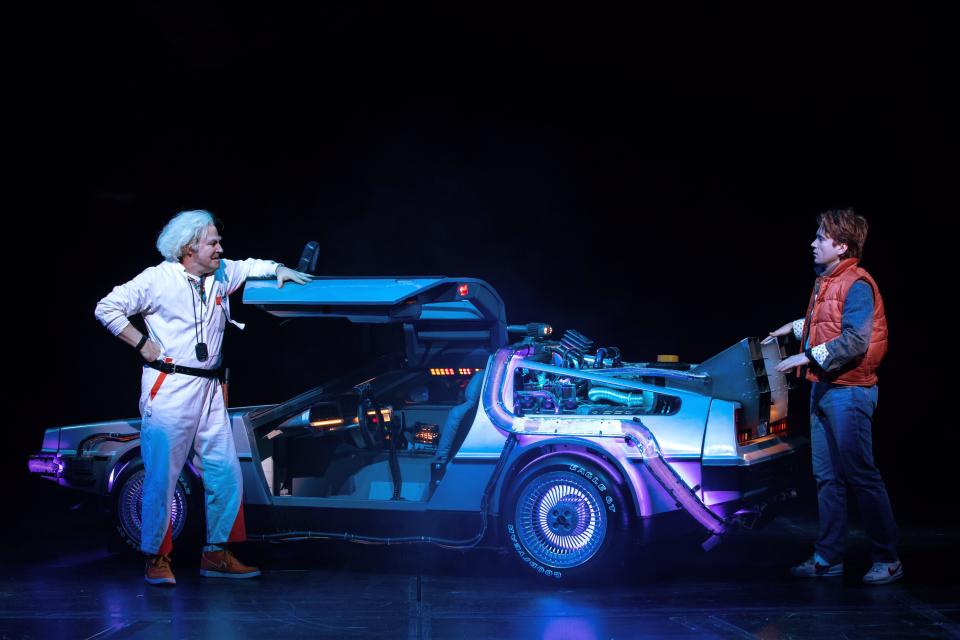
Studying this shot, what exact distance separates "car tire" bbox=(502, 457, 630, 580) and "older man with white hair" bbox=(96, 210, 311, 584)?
1.66 m

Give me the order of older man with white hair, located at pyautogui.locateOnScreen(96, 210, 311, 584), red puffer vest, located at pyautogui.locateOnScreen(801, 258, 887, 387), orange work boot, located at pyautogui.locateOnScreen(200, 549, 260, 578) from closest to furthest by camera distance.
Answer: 1. red puffer vest, located at pyautogui.locateOnScreen(801, 258, 887, 387)
2. older man with white hair, located at pyautogui.locateOnScreen(96, 210, 311, 584)
3. orange work boot, located at pyautogui.locateOnScreen(200, 549, 260, 578)

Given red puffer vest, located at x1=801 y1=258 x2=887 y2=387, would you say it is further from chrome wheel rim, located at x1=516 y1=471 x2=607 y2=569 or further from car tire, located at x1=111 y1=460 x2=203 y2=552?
car tire, located at x1=111 y1=460 x2=203 y2=552

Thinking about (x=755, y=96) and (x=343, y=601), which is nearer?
(x=343, y=601)

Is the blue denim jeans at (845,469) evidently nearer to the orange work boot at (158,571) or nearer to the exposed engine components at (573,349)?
the exposed engine components at (573,349)

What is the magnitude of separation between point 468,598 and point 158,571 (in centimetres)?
180

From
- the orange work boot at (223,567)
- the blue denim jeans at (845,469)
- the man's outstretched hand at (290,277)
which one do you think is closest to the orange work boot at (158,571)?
the orange work boot at (223,567)

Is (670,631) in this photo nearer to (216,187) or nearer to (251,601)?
(251,601)

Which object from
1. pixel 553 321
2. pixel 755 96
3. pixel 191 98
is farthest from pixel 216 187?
pixel 755 96

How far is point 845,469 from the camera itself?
18.7 feet

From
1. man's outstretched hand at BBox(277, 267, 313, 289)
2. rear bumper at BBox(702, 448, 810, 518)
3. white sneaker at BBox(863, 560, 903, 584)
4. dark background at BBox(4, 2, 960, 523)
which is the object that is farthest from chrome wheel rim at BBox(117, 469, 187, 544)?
dark background at BBox(4, 2, 960, 523)

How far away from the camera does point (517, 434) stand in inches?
227

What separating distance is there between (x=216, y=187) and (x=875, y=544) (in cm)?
778

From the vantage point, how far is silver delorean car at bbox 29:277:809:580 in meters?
5.55

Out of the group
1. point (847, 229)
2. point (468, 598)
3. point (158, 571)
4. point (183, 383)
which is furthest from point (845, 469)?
point (158, 571)
